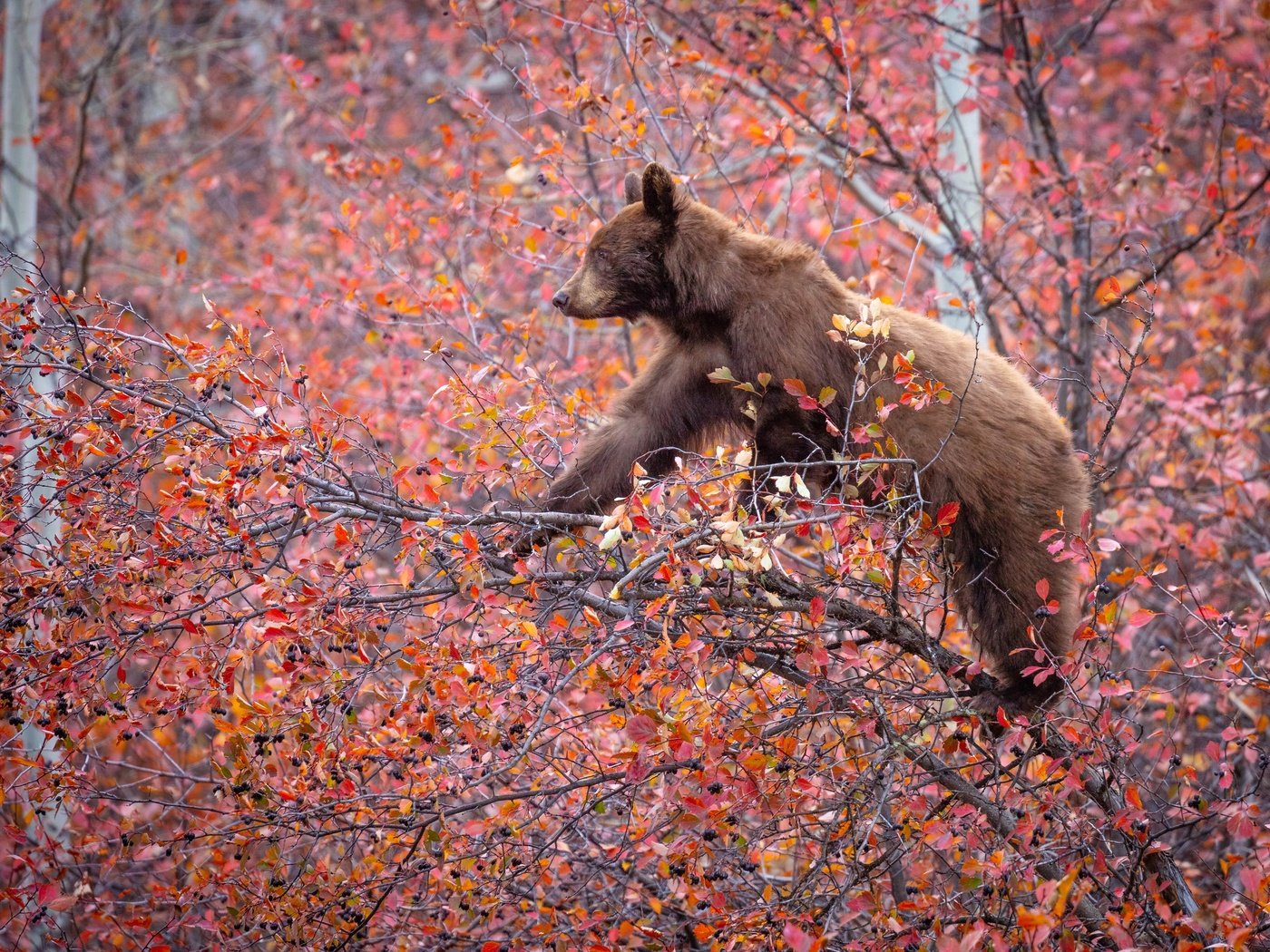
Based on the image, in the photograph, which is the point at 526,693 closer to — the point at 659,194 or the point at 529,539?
the point at 529,539

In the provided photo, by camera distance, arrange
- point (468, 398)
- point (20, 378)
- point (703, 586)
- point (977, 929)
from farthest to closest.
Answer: point (20, 378), point (468, 398), point (703, 586), point (977, 929)

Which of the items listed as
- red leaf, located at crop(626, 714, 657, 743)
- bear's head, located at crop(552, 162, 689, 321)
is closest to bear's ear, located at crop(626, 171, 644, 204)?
bear's head, located at crop(552, 162, 689, 321)

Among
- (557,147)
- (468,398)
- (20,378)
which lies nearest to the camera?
(468,398)

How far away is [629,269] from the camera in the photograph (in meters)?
4.50

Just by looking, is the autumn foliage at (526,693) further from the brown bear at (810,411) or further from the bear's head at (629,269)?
the bear's head at (629,269)

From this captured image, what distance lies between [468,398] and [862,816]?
180 cm

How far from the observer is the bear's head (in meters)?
4.46

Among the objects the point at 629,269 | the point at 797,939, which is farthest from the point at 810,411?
the point at 797,939

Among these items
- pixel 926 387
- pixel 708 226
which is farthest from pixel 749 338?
pixel 926 387

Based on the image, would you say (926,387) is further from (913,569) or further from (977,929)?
(977,929)

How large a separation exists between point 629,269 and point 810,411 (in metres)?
0.96

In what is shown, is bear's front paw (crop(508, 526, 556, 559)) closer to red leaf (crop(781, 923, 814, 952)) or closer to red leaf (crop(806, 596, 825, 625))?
red leaf (crop(806, 596, 825, 625))

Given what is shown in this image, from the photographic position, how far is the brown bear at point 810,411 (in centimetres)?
415

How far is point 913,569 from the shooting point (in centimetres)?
379
